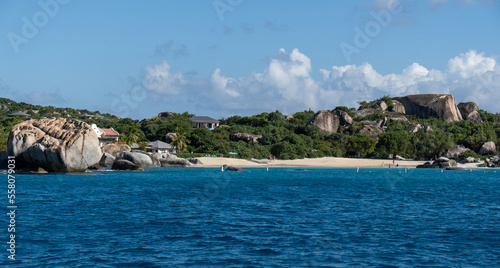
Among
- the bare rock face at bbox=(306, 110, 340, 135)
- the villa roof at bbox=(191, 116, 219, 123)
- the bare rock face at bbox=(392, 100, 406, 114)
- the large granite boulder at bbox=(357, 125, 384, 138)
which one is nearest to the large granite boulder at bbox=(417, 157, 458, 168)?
the large granite boulder at bbox=(357, 125, 384, 138)

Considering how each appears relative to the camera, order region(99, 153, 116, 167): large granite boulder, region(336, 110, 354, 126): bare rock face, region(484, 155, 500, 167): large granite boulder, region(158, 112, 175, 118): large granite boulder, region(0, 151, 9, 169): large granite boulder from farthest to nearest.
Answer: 1. region(158, 112, 175, 118): large granite boulder
2. region(336, 110, 354, 126): bare rock face
3. region(484, 155, 500, 167): large granite boulder
4. region(99, 153, 116, 167): large granite boulder
5. region(0, 151, 9, 169): large granite boulder

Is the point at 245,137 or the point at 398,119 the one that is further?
the point at 398,119

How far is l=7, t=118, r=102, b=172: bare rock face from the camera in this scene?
50250 millimetres

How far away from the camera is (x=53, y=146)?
1978 inches

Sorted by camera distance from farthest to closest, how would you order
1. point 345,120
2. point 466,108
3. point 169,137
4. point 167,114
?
point 167,114 < point 466,108 < point 345,120 < point 169,137

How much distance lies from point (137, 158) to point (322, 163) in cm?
3366

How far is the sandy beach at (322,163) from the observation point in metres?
80.6

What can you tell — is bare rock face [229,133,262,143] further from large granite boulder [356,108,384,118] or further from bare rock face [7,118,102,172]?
bare rock face [7,118,102,172]

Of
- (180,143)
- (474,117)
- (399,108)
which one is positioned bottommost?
(180,143)

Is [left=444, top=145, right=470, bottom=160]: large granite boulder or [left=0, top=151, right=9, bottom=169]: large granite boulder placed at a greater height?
[left=444, top=145, right=470, bottom=160]: large granite boulder

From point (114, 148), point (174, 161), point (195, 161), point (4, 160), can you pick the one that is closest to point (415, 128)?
point (195, 161)

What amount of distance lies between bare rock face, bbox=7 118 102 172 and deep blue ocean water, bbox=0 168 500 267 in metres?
13.6

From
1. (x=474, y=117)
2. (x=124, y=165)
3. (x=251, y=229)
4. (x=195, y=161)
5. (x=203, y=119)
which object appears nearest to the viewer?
(x=251, y=229)

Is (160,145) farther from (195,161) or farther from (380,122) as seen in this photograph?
(380,122)
